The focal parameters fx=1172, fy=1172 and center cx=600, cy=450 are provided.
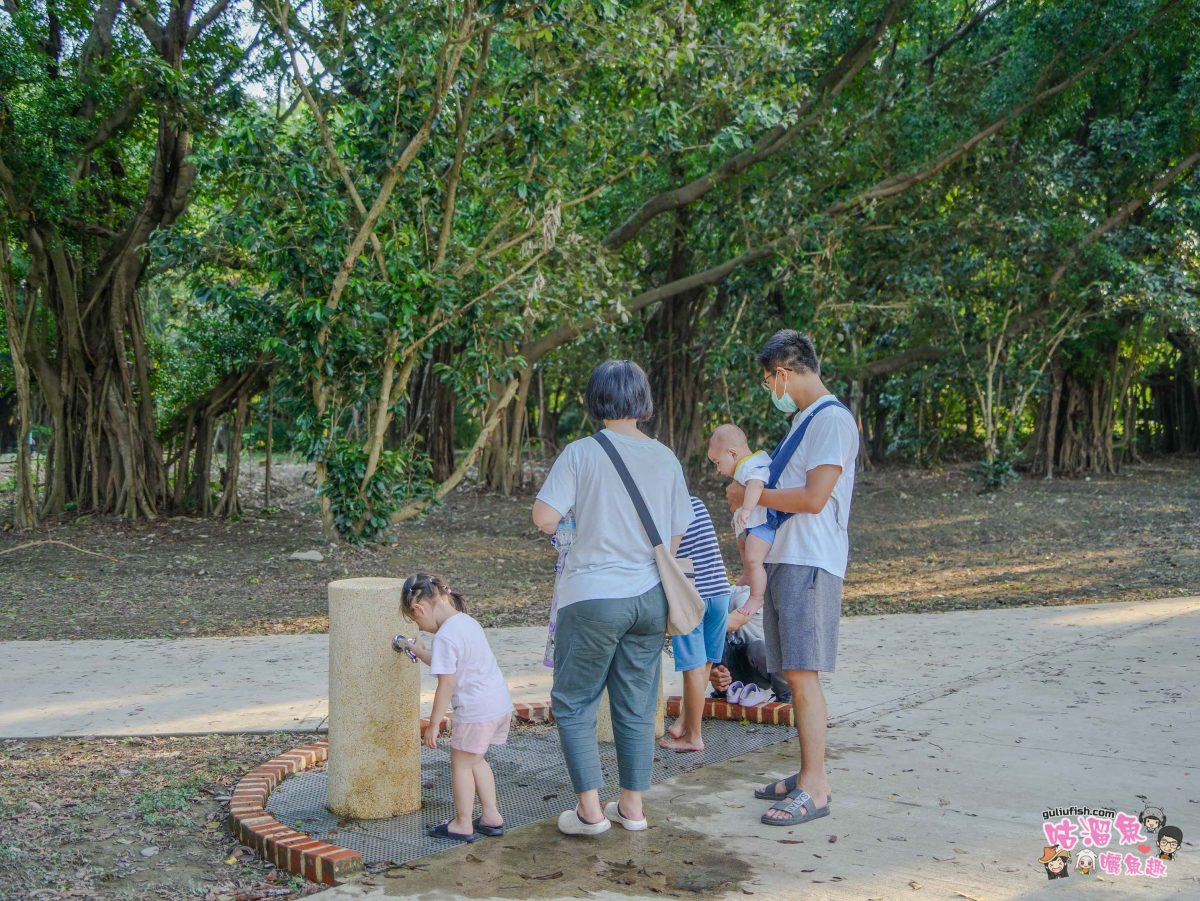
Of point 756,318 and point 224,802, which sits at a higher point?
point 756,318

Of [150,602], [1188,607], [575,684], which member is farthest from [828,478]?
[150,602]

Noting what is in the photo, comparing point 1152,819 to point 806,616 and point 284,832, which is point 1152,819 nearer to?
point 806,616

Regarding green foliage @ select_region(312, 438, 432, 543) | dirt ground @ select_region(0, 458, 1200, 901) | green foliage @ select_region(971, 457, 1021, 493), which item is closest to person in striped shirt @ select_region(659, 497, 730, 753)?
dirt ground @ select_region(0, 458, 1200, 901)

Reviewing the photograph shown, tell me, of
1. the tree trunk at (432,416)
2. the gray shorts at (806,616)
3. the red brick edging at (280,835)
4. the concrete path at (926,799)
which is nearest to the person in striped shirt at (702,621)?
the concrete path at (926,799)

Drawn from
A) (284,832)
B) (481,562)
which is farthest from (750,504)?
(481,562)

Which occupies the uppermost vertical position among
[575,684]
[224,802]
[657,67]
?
[657,67]

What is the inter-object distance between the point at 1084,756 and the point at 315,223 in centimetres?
754

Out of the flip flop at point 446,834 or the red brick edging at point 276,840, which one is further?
the flip flop at point 446,834

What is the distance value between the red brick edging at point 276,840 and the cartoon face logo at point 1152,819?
261cm

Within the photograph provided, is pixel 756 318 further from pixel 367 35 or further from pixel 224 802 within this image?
pixel 224 802

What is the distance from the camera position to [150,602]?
9.23 meters

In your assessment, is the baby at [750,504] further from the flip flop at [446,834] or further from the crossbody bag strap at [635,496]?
the flip flop at [446,834]

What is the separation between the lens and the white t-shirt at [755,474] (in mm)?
4504

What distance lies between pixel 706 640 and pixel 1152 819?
1872mm
